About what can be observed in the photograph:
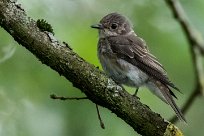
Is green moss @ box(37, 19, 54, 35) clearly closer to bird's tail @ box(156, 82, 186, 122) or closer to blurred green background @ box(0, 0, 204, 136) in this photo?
bird's tail @ box(156, 82, 186, 122)

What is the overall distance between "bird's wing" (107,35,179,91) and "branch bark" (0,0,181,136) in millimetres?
1231

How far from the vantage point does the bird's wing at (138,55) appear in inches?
243

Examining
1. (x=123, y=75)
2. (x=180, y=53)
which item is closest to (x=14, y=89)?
(x=123, y=75)

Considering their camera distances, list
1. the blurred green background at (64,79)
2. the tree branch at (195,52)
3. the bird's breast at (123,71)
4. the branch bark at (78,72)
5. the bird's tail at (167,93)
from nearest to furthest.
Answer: the branch bark at (78,72) → the tree branch at (195,52) → the bird's tail at (167,93) → the bird's breast at (123,71) → the blurred green background at (64,79)

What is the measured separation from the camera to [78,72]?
4.59 m

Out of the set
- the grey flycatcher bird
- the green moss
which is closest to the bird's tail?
the grey flycatcher bird

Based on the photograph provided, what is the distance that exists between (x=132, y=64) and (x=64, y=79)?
0.74m

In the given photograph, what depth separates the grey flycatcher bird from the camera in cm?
605

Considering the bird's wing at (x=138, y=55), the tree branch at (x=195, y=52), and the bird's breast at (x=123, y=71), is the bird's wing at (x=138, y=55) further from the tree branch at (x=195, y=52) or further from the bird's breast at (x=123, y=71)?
the tree branch at (x=195, y=52)

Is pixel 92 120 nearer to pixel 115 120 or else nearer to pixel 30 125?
pixel 115 120

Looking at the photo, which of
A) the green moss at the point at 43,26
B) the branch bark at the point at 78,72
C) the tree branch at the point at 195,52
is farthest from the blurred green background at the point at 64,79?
the green moss at the point at 43,26

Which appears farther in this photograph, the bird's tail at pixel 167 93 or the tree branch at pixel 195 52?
the bird's tail at pixel 167 93

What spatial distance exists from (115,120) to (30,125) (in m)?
0.96

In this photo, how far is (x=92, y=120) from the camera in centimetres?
658
